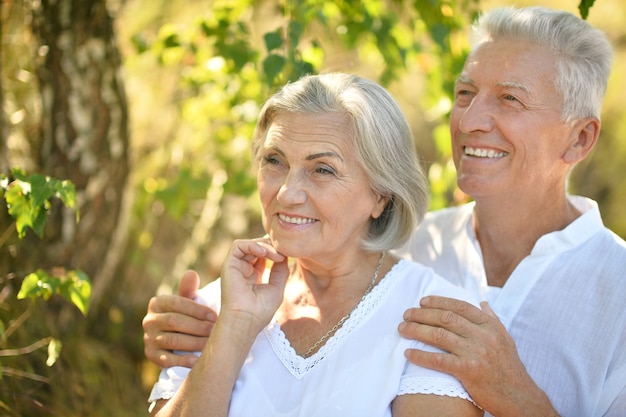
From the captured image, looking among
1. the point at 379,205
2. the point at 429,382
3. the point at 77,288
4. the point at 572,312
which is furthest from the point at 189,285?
the point at 572,312

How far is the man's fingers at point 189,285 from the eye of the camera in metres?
2.64

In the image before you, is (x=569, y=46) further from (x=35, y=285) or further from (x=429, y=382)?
(x=35, y=285)

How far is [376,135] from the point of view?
2352 mm

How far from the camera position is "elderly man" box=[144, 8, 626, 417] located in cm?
246

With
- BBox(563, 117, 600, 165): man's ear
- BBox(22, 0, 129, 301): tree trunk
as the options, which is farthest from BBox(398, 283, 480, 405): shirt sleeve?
BBox(22, 0, 129, 301): tree trunk

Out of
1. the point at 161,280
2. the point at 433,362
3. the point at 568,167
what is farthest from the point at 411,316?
the point at 161,280

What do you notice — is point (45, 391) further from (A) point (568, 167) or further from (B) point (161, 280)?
(A) point (568, 167)

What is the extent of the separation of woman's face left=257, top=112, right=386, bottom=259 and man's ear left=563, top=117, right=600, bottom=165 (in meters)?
0.85

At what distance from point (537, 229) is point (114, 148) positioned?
1982 millimetres

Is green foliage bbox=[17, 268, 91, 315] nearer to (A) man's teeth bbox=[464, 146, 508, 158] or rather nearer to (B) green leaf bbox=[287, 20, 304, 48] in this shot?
(B) green leaf bbox=[287, 20, 304, 48]

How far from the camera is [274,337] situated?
8.05 ft

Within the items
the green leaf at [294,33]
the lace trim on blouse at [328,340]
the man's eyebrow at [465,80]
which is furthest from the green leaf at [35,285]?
the man's eyebrow at [465,80]

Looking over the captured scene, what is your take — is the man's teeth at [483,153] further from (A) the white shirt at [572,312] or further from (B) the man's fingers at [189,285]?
(B) the man's fingers at [189,285]

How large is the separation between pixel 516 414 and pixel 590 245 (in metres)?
0.76
